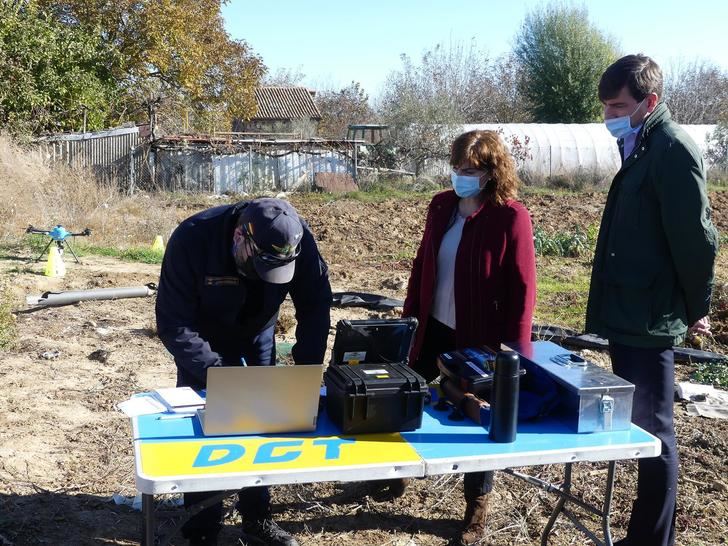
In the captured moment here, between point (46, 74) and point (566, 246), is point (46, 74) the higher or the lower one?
the higher one

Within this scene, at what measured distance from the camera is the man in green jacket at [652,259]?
289 cm

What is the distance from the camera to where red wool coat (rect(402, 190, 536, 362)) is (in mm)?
3451

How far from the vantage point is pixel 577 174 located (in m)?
25.0

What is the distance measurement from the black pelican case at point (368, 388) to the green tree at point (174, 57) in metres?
22.8

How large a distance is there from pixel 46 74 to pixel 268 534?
19510 mm

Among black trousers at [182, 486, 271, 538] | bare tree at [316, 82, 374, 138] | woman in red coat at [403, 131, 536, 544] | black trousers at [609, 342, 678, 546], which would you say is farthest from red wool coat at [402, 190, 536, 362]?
bare tree at [316, 82, 374, 138]

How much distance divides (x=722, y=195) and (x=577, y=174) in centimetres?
568

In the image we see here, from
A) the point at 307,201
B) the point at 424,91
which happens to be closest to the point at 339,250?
the point at 307,201

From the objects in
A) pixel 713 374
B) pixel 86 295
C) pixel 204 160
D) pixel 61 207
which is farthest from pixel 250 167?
pixel 713 374

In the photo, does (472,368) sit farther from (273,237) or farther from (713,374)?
(713,374)

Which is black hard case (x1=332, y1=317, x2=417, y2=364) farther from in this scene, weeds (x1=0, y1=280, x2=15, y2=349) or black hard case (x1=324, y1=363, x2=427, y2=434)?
weeds (x1=0, y1=280, x2=15, y2=349)

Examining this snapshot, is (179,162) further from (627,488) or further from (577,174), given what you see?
(627,488)

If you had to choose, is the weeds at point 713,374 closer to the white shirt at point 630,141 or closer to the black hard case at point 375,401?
the white shirt at point 630,141

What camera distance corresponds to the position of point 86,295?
8.31 metres
